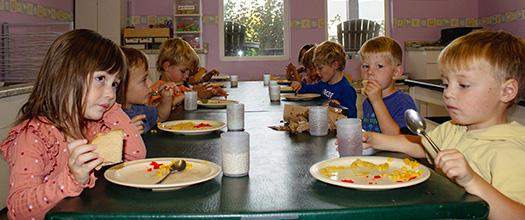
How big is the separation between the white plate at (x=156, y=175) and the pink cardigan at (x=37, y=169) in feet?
0.28

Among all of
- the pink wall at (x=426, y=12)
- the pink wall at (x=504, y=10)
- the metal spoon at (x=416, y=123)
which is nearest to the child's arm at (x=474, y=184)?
the metal spoon at (x=416, y=123)

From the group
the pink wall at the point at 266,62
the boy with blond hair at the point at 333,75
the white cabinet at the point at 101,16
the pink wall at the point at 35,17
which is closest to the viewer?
the boy with blond hair at the point at 333,75

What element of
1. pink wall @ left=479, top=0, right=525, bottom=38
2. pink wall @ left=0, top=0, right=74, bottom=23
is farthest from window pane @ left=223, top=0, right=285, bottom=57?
pink wall @ left=479, top=0, right=525, bottom=38

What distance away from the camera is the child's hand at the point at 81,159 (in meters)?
1.08

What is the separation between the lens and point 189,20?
7.00 meters

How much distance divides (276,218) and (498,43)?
844 millimetres

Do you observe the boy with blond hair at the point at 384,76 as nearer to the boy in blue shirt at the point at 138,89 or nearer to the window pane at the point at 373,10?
the boy in blue shirt at the point at 138,89

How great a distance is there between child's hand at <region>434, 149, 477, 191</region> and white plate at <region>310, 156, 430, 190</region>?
56 mm

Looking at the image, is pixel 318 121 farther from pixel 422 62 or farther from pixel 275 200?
pixel 422 62

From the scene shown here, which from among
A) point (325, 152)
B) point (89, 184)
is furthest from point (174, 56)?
point (89, 184)

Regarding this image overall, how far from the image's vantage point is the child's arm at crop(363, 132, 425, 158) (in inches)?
62.8

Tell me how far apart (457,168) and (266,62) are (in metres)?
6.36

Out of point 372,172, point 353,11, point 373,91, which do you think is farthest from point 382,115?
point 353,11

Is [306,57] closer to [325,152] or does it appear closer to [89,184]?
[325,152]
